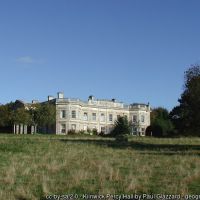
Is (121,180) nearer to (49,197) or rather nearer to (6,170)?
(49,197)

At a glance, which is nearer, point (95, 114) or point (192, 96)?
point (192, 96)

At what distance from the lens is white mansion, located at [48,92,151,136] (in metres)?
114

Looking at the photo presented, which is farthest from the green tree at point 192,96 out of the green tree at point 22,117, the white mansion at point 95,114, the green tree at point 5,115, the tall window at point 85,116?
the tall window at point 85,116

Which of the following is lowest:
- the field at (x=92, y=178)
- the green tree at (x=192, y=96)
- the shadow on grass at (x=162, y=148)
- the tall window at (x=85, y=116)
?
the field at (x=92, y=178)

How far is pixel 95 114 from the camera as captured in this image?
122 metres

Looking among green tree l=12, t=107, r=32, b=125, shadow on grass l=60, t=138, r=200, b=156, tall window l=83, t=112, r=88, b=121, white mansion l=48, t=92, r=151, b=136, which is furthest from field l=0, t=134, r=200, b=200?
tall window l=83, t=112, r=88, b=121

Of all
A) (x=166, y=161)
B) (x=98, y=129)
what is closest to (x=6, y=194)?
(x=166, y=161)

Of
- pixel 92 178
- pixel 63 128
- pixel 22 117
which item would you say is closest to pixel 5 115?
pixel 22 117

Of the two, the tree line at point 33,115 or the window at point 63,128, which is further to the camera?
the window at point 63,128

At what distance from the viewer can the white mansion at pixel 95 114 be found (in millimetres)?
114188

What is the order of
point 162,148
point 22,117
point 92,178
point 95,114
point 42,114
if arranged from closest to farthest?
point 92,178 → point 162,148 → point 22,117 → point 42,114 → point 95,114

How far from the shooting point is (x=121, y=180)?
56.2ft

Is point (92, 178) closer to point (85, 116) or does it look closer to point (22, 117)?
point (22, 117)

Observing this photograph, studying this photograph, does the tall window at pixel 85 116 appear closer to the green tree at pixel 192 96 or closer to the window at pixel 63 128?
the window at pixel 63 128
